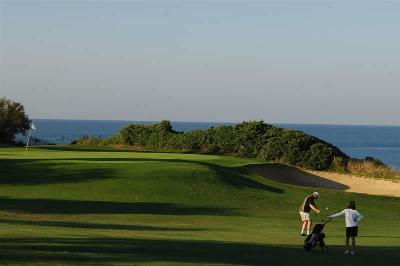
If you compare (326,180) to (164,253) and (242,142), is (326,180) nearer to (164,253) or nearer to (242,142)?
(242,142)

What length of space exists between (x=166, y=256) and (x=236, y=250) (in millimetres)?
3020

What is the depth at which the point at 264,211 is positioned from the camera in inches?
1454

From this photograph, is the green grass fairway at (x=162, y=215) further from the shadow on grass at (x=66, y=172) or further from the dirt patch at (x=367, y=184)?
the dirt patch at (x=367, y=184)

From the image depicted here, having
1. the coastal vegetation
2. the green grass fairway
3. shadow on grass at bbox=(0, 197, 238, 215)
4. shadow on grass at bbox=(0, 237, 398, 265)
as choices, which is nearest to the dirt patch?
the coastal vegetation

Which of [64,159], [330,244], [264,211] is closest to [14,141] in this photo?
[64,159]

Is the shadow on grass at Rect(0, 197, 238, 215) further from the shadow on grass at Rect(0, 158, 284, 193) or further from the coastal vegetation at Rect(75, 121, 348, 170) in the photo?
the coastal vegetation at Rect(75, 121, 348, 170)

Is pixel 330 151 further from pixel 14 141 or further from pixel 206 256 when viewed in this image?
pixel 206 256

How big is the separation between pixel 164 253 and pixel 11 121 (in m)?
51.4

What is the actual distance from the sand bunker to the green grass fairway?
216 centimetres

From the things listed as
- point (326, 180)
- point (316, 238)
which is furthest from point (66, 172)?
point (316, 238)

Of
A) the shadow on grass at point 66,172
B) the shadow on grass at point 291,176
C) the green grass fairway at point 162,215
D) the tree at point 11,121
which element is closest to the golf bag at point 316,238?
the green grass fairway at point 162,215

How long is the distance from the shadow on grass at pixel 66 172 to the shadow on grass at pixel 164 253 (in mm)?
18144

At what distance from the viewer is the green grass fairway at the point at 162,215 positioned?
19938mm

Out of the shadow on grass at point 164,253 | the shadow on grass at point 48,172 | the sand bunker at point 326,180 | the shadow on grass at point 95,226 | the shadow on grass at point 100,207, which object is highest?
the sand bunker at point 326,180
